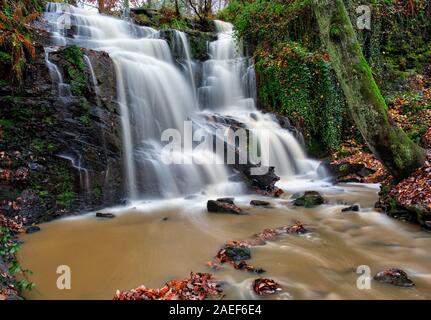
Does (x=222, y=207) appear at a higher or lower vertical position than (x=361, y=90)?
lower

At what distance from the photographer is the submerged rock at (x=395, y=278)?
12.0 ft

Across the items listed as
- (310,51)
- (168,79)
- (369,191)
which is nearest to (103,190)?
(168,79)

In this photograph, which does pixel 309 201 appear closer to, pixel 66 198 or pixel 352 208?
pixel 352 208

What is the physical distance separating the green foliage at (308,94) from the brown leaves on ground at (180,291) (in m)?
8.95

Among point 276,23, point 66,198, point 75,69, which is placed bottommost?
point 66,198

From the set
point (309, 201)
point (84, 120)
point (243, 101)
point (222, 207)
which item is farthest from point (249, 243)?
point (243, 101)

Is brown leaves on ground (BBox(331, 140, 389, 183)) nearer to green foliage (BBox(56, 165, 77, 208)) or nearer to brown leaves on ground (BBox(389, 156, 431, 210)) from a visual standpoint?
brown leaves on ground (BBox(389, 156, 431, 210))

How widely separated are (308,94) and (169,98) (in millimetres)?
5043

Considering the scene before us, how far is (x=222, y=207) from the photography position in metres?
6.79

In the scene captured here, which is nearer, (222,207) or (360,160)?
(222,207)

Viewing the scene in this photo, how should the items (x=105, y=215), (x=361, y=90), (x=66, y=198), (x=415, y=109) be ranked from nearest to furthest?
(x=361, y=90) < (x=105, y=215) < (x=66, y=198) < (x=415, y=109)

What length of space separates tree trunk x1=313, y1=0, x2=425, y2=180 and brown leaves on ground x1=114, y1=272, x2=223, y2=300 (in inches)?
157

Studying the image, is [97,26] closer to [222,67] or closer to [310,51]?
[222,67]
